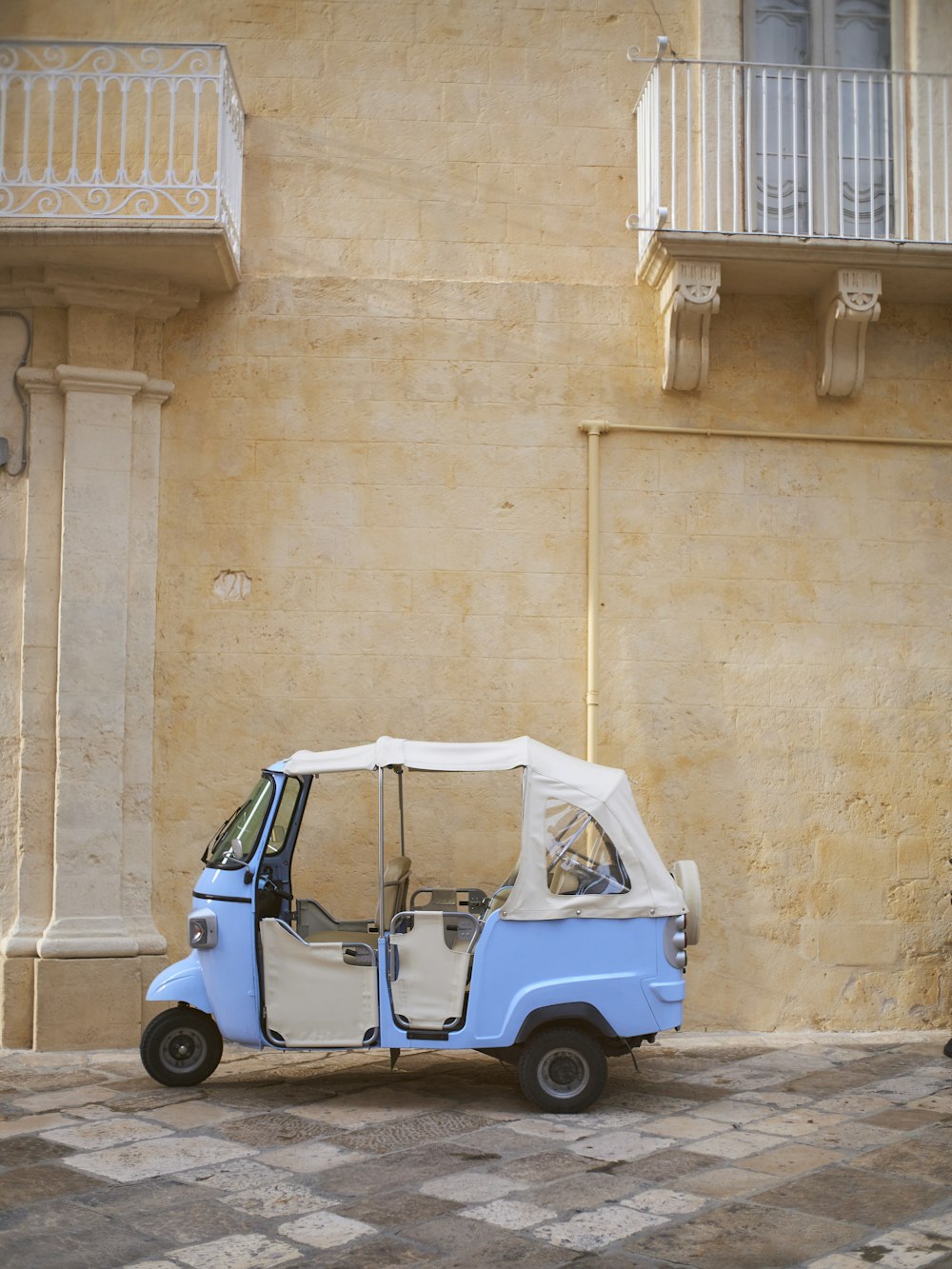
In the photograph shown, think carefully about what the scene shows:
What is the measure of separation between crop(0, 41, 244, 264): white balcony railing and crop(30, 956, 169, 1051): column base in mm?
4344

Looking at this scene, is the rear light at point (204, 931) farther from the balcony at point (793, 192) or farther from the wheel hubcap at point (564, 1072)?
the balcony at point (793, 192)

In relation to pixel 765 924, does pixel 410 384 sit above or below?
above

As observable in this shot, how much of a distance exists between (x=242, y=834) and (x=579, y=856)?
1683mm

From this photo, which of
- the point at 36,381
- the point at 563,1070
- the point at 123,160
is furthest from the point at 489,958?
the point at 123,160

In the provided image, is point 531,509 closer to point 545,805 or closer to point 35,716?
point 545,805

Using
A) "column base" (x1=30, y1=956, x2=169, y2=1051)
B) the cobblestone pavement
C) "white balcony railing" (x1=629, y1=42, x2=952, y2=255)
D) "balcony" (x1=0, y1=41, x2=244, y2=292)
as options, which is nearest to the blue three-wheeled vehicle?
the cobblestone pavement

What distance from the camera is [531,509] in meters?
8.39

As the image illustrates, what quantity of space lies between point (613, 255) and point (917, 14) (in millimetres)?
2613

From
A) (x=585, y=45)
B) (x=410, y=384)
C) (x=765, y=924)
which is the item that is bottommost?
(x=765, y=924)

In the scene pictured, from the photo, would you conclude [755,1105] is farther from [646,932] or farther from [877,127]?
[877,127]

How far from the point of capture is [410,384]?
8.43 metres

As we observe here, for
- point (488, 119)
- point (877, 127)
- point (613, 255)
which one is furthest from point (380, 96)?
point (877, 127)

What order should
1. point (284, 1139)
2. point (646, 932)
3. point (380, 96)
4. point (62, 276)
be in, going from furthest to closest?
1. point (380, 96)
2. point (62, 276)
3. point (646, 932)
4. point (284, 1139)

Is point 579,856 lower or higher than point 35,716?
lower
